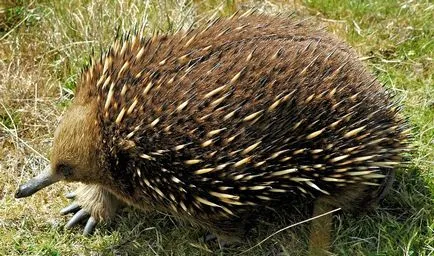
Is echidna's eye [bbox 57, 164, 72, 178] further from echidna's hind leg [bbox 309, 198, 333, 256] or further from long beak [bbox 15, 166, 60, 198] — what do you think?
echidna's hind leg [bbox 309, 198, 333, 256]

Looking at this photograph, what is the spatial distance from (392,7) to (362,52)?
0.45 meters

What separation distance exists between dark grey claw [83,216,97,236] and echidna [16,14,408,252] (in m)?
0.42

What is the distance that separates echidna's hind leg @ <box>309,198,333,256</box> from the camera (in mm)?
3119

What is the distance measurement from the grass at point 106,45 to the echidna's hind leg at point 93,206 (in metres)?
0.05

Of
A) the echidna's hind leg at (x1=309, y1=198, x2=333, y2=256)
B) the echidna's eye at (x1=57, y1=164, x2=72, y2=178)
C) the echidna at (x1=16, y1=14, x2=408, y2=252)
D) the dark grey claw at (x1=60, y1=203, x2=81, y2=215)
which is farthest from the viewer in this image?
the dark grey claw at (x1=60, y1=203, x2=81, y2=215)

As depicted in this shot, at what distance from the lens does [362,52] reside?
4.18 metres

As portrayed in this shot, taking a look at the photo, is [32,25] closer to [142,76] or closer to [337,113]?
[142,76]

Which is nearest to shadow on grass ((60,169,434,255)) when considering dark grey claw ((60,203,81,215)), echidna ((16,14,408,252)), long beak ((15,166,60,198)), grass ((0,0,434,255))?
grass ((0,0,434,255))

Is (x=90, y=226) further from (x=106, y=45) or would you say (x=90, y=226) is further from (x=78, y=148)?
(x=106, y=45)

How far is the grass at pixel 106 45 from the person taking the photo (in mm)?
3221

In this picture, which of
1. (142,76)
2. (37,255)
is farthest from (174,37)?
(37,255)

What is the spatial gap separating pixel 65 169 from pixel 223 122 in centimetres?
67

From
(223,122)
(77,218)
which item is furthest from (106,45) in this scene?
(223,122)

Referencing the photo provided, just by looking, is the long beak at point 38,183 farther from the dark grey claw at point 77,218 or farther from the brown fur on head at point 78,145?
the dark grey claw at point 77,218
